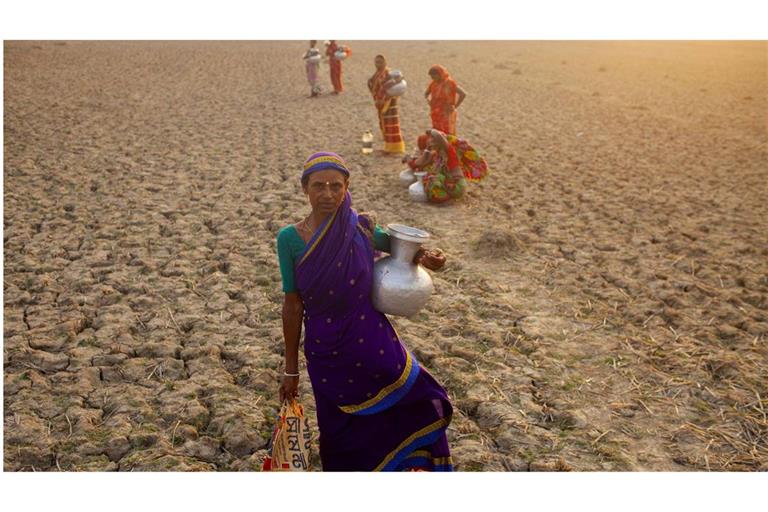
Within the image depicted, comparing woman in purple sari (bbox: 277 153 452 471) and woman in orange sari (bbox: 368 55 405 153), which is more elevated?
woman in orange sari (bbox: 368 55 405 153)

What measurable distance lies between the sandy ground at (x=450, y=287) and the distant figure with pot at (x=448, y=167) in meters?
0.24

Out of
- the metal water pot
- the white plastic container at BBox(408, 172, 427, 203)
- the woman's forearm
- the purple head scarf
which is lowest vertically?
the woman's forearm

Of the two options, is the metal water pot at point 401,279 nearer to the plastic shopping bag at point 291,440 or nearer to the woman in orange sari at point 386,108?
the plastic shopping bag at point 291,440

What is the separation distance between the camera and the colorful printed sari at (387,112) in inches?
371

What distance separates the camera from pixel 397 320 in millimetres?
4719

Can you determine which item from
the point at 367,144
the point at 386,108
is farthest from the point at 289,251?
the point at 367,144

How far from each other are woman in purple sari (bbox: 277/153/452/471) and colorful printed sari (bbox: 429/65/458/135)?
5.87 m

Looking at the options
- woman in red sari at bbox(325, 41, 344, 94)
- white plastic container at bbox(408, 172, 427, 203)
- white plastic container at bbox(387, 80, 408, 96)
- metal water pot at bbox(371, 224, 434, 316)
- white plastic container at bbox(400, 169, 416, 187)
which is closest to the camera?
metal water pot at bbox(371, 224, 434, 316)

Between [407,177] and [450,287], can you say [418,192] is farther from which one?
[450,287]

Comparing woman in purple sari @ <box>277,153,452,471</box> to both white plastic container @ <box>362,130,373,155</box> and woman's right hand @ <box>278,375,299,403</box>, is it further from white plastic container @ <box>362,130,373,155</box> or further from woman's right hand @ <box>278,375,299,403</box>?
white plastic container @ <box>362,130,373,155</box>

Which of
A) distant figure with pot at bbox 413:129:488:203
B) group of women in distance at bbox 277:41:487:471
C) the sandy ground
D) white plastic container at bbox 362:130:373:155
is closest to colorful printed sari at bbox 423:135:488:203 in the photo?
distant figure with pot at bbox 413:129:488:203

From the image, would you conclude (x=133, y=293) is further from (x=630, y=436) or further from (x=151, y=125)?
(x=151, y=125)

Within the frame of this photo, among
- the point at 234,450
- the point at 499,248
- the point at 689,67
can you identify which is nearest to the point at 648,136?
the point at 499,248

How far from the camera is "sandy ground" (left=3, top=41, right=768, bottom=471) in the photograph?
3.49m
